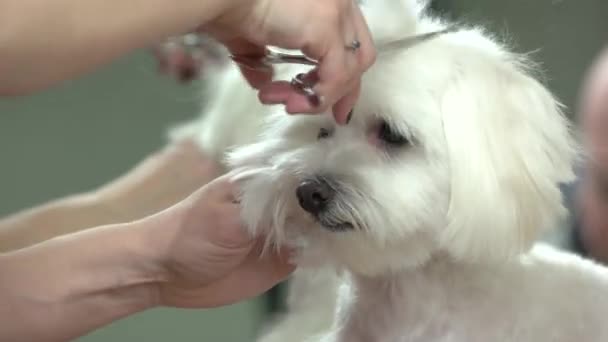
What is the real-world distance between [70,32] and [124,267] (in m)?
0.41

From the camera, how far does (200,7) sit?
0.69 m

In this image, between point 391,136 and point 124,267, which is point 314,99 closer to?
point 391,136

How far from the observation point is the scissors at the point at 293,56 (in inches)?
32.7

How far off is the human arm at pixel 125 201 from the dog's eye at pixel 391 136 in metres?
0.68

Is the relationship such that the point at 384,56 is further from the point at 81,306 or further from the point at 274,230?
the point at 81,306

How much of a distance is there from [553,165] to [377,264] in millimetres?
210

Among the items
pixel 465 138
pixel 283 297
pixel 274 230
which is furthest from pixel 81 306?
pixel 283 297

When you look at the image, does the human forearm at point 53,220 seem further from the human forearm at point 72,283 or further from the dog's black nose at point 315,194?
the dog's black nose at point 315,194

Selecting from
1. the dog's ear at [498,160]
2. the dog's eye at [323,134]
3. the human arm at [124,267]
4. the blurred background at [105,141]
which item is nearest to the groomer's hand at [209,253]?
the human arm at [124,267]

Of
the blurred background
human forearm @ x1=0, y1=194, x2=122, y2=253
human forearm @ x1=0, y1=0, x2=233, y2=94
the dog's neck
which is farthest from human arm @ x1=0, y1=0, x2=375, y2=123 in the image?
the blurred background

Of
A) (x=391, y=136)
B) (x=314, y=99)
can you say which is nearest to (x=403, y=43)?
(x=391, y=136)

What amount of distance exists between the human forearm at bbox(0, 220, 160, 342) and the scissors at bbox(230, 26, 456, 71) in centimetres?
23

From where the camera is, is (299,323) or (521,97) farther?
(299,323)

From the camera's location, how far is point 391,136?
3.05 feet
